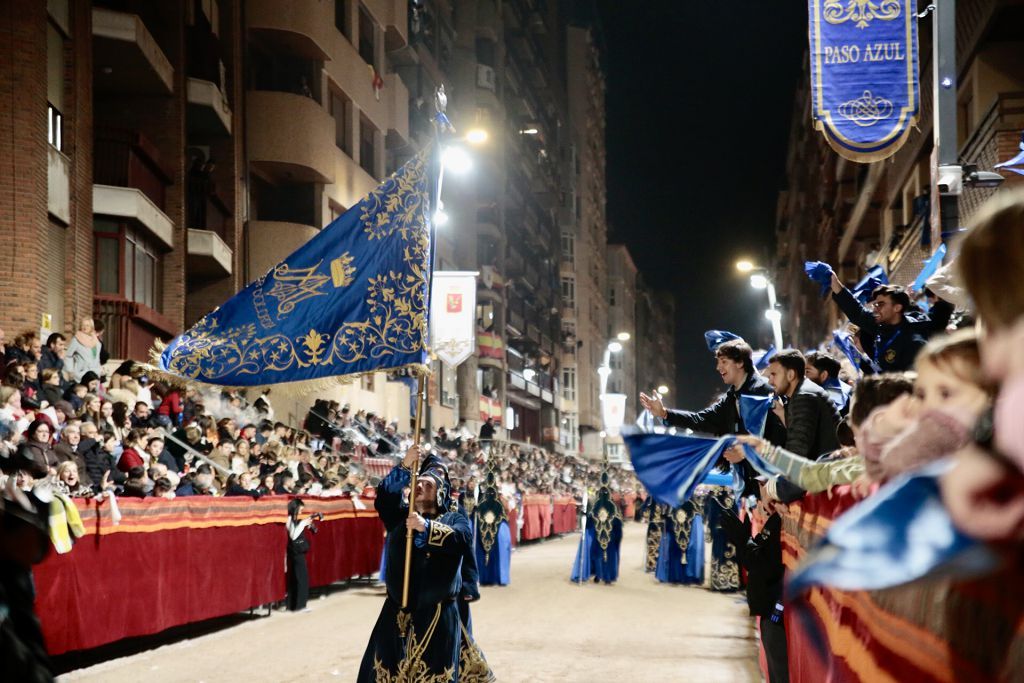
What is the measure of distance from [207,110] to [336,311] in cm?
2127

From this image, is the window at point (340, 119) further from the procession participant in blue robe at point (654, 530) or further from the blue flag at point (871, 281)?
the blue flag at point (871, 281)

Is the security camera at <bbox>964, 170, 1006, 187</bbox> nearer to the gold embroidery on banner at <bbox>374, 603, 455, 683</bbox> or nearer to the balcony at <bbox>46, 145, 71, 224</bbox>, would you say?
the gold embroidery on banner at <bbox>374, 603, 455, 683</bbox>

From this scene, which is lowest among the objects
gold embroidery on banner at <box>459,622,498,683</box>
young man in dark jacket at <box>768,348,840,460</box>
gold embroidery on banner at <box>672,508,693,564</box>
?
gold embroidery on banner at <box>672,508,693,564</box>

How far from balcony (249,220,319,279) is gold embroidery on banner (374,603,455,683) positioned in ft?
83.0

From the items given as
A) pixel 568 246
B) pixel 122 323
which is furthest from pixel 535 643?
pixel 568 246

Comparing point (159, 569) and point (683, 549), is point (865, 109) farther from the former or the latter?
point (683, 549)

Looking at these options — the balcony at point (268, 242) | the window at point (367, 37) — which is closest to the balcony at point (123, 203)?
the balcony at point (268, 242)

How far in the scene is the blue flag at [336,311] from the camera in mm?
9016

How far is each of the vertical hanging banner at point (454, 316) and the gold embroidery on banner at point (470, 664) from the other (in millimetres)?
17345

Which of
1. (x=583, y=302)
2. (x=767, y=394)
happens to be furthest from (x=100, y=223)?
(x=583, y=302)

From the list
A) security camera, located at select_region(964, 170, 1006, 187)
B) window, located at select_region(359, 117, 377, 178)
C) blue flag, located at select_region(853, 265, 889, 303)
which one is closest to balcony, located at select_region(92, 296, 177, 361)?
window, located at select_region(359, 117, 377, 178)

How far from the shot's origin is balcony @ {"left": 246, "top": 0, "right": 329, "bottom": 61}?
1278 inches

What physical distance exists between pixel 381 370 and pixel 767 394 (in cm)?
287

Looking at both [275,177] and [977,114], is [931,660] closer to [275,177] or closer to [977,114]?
[977,114]
